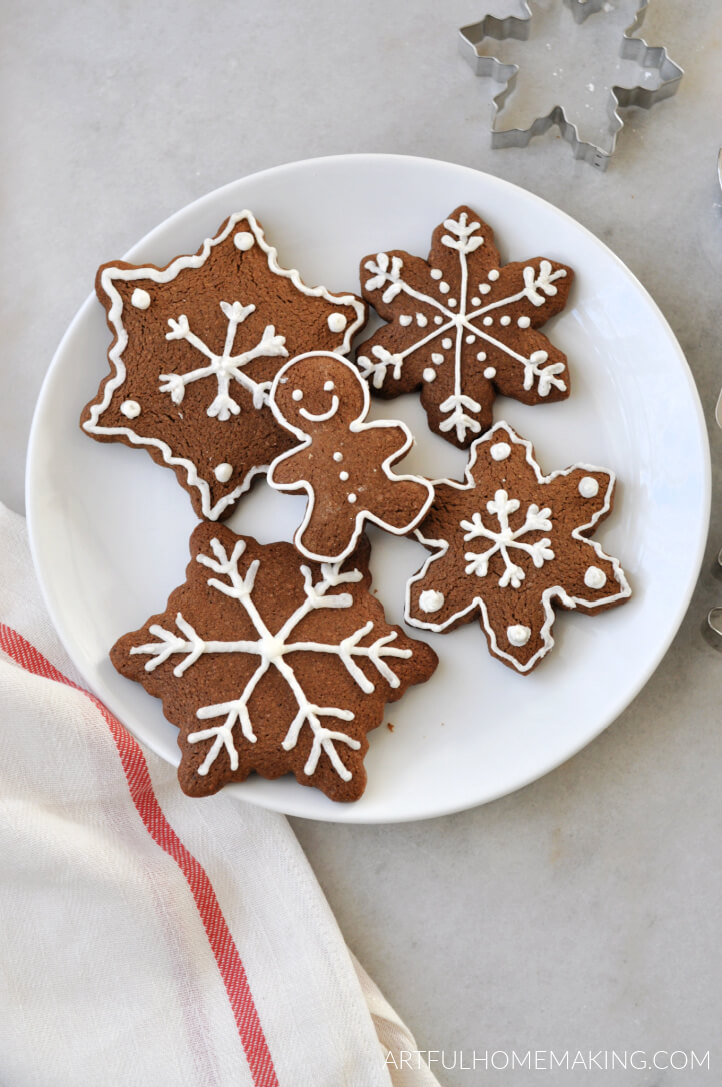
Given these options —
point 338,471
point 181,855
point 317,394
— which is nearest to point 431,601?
point 338,471

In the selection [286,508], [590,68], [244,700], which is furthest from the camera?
[590,68]

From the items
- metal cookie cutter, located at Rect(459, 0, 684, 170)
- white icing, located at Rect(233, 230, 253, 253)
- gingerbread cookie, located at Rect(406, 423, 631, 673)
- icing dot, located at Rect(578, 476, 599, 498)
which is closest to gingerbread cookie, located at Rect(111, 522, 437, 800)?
gingerbread cookie, located at Rect(406, 423, 631, 673)

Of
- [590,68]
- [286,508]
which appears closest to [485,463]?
[286,508]

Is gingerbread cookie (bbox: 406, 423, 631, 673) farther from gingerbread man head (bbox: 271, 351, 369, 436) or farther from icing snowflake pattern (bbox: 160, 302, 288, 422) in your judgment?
icing snowflake pattern (bbox: 160, 302, 288, 422)

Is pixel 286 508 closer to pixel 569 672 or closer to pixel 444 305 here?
pixel 444 305

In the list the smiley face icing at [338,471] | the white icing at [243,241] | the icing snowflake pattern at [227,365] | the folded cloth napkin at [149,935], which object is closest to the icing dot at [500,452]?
the smiley face icing at [338,471]

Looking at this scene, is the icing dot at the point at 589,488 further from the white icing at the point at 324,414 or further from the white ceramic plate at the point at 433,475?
the white icing at the point at 324,414

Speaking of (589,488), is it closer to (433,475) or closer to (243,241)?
(433,475)
